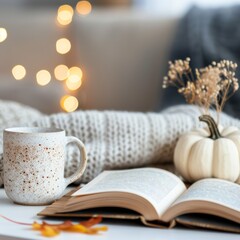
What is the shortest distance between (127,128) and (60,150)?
0.25m

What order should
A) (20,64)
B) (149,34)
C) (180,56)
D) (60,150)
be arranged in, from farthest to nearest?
(20,64), (149,34), (180,56), (60,150)

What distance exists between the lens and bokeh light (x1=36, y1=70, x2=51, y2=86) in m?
2.25

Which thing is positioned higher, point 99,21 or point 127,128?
point 99,21

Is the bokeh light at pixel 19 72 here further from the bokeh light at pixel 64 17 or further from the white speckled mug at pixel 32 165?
the white speckled mug at pixel 32 165

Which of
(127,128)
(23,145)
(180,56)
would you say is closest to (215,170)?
(127,128)

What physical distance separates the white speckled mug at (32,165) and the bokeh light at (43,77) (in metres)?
1.39

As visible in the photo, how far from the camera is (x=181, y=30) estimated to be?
1.99m

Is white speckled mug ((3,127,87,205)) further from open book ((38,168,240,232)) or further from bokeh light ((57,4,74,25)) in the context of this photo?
bokeh light ((57,4,74,25))

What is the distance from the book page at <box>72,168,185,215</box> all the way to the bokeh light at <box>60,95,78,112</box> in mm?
1134

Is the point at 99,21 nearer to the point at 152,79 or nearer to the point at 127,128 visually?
the point at 152,79

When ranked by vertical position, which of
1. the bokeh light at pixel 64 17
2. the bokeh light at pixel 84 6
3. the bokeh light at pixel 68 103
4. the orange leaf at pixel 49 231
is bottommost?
the bokeh light at pixel 68 103

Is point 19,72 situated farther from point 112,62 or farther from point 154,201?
point 154,201

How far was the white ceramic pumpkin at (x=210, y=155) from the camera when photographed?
3.19ft

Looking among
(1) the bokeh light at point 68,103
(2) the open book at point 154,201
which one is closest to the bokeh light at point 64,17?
(1) the bokeh light at point 68,103
